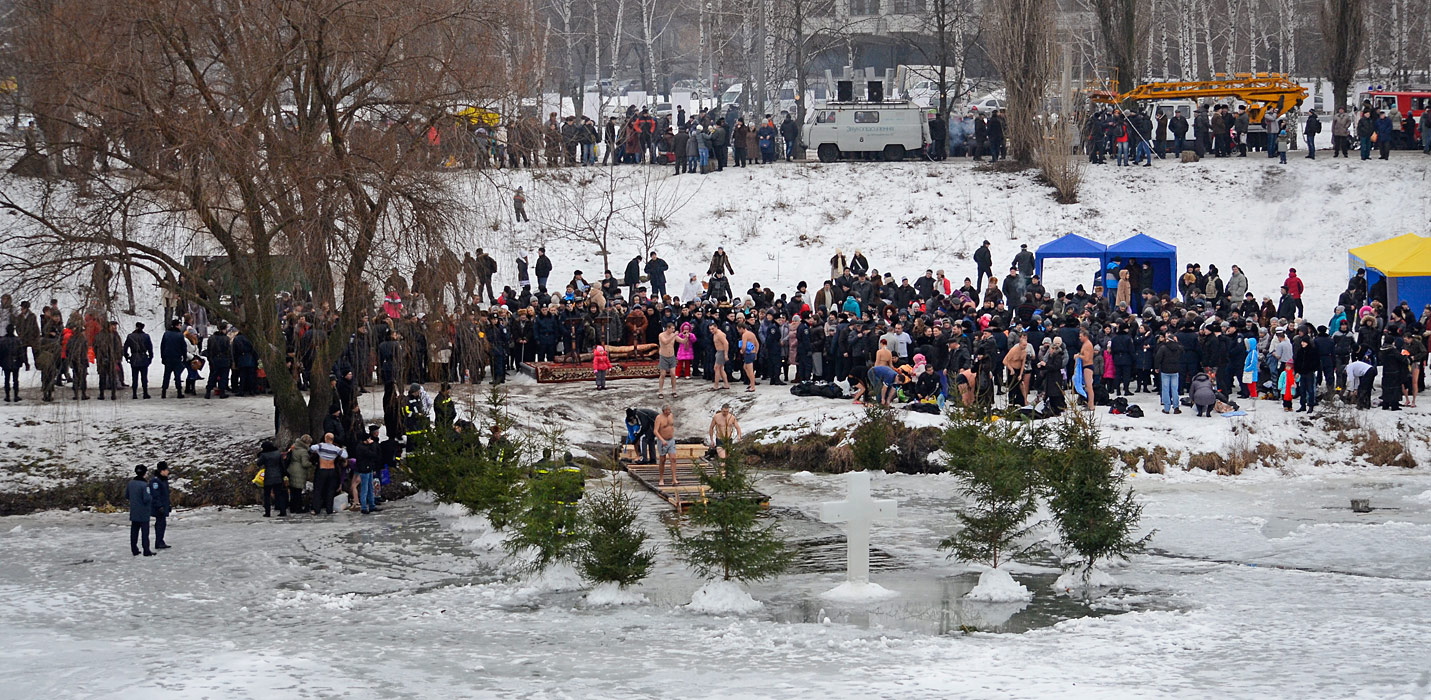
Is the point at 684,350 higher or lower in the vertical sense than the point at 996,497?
higher

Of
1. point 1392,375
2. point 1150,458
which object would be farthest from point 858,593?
point 1392,375

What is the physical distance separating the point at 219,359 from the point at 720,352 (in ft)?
29.0

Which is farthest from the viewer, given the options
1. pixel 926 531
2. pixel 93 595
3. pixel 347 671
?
pixel 926 531

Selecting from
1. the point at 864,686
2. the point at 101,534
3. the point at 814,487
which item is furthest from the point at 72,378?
the point at 864,686

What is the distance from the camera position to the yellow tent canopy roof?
28.9 m

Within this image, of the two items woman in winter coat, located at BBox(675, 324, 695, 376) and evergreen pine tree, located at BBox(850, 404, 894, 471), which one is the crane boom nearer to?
woman in winter coat, located at BBox(675, 324, 695, 376)

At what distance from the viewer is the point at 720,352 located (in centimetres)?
2773

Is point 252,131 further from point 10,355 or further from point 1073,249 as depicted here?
point 1073,249

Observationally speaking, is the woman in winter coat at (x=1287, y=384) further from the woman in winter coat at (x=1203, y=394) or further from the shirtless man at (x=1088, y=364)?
the shirtless man at (x=1088, y=364)

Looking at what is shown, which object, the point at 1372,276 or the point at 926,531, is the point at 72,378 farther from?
the point at 1372,276

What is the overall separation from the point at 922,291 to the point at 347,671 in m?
21.8

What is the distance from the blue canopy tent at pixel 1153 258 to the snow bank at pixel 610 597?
785 inches

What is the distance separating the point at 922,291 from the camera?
33.5 meters

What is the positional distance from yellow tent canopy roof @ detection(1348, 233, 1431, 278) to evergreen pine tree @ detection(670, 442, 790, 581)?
60.4ft
